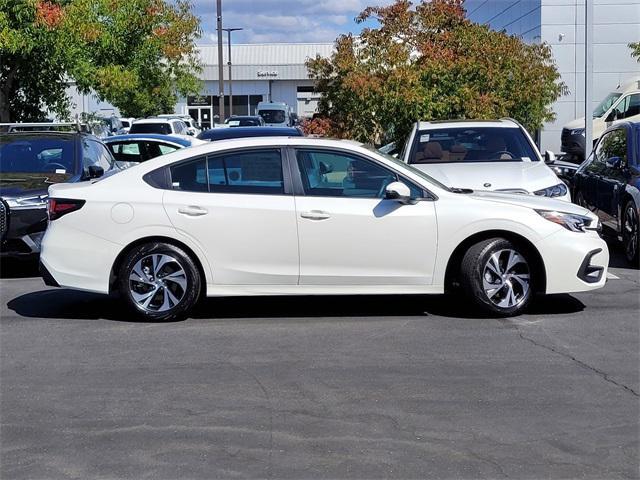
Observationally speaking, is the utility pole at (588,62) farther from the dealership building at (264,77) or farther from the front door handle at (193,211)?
the dealership building at (264,77)

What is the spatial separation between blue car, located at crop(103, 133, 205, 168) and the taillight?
988 cm

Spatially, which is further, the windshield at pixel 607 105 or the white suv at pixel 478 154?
the windshield at pixel 607 105

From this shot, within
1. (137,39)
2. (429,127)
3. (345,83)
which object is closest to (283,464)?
(429,127)

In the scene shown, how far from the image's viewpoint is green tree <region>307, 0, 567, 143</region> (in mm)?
19547

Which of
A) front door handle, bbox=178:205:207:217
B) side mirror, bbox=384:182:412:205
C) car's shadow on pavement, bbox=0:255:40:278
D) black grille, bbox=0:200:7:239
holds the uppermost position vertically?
side mirror, bbox=384:182:412:205

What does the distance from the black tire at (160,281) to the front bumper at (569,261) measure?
Result: 2983 millimetres

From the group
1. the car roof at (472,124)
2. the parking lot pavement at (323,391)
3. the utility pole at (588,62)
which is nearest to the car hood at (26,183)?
the parking lot pavement at (323,391)

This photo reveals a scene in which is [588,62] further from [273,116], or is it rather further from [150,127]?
[273,116]

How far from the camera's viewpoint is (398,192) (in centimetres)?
846

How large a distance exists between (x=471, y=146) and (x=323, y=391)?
7.18 m

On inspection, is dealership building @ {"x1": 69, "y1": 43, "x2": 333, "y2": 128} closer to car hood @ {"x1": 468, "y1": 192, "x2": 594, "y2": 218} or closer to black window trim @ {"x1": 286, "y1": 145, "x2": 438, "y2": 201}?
car hood @ {"x1": 468, "y1": 192, "x2": 594, "y2": 218}

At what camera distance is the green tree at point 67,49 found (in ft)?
58.1

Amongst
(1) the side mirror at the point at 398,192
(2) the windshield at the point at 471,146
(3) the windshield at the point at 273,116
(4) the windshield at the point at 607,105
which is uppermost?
(3) the windshield at the point at 273,116

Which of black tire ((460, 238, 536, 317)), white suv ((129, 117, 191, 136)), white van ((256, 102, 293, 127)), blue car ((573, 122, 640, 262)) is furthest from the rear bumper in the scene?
white van ((256, 102, 293, 127))
